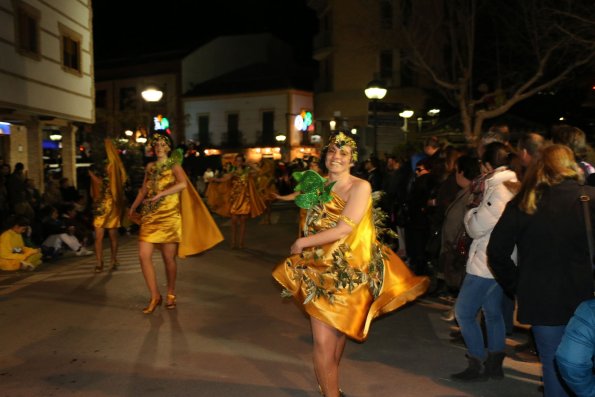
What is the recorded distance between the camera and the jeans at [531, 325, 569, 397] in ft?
11.9

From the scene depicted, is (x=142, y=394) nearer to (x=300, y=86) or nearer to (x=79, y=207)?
(x=79, y=207)

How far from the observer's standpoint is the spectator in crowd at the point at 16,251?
10000 millimetres

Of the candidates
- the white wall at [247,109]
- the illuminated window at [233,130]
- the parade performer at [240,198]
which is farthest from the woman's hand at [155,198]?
the illuminated window at [233,130]

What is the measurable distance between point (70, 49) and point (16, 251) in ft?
30.0

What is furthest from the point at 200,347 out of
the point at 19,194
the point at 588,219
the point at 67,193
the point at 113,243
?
the point at 67,193

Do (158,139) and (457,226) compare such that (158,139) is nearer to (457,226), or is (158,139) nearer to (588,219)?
(457,226)

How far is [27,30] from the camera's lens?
14516mm

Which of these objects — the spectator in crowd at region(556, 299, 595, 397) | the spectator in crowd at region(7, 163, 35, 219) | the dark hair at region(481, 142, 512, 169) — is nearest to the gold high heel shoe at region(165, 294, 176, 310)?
the dark hair at region(481, 142, 512, 169)

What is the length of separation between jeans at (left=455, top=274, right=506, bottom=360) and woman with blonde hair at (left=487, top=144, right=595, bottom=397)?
117cm

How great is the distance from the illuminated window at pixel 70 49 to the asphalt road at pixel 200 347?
32.0 ft

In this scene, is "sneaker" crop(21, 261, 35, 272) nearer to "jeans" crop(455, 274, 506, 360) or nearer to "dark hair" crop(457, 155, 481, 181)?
"dark hair" crop(457, 155, 481, 181)

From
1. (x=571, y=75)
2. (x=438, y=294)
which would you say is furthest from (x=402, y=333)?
(x=571, y=75)

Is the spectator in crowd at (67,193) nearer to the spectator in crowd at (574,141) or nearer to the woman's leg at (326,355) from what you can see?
the woman's leg at (326,355)

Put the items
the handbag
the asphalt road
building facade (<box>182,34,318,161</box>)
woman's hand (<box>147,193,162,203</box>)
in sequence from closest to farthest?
1. the handbag
2. the asphalt road
3. woman's hand (<box>147,193,162,203</box>)
4. building facade (<box>182,34,318,161</box>)
